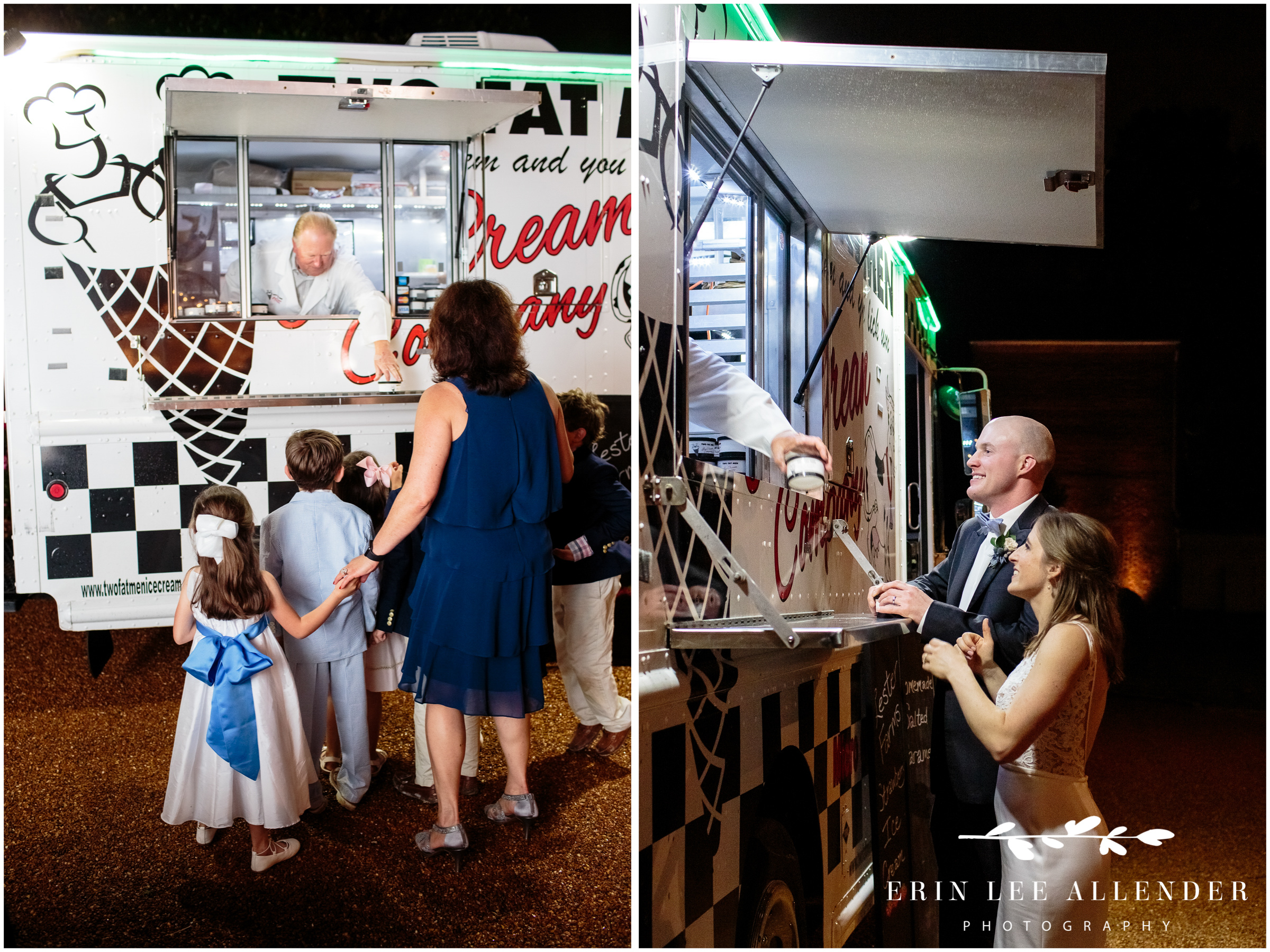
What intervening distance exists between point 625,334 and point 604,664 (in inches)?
53.0

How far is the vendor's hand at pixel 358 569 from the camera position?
110 inches

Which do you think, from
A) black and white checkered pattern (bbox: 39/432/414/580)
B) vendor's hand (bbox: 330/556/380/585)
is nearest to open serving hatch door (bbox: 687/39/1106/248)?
vendor's hand (bbox: 330/556/380/585)

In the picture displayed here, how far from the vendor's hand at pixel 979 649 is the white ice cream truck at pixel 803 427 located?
5.0 inches

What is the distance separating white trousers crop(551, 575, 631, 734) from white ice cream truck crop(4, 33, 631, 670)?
92cm

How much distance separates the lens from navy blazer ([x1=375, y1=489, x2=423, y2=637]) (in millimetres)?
3076

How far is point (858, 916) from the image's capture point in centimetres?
206

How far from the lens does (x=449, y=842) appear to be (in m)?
2.78

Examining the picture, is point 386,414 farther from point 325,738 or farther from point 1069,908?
point 1069,908

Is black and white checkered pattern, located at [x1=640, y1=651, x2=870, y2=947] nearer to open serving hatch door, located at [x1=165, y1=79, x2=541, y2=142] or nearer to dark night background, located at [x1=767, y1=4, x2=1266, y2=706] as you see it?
dark night background, located at [x1=767, y1=4, x2=1266, y2=706]

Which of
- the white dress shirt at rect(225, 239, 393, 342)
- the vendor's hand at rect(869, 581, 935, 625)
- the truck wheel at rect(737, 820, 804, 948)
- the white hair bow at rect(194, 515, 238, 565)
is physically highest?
the white dress shirt at rect(225, 239, 393, 342)

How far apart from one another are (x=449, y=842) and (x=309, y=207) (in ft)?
7.99

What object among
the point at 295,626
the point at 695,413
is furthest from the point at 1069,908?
the point at 295,626

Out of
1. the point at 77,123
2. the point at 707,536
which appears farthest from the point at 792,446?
the point at 77,123

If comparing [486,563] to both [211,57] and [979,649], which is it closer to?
[979,649]
